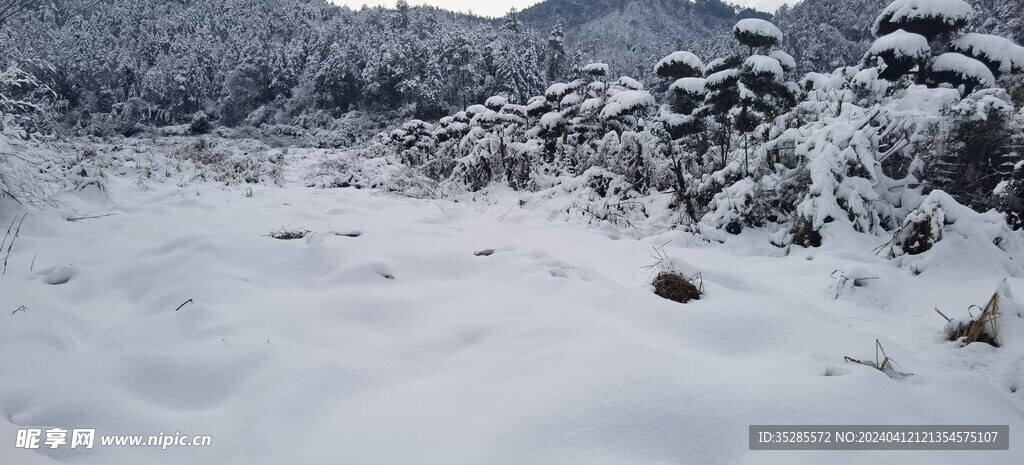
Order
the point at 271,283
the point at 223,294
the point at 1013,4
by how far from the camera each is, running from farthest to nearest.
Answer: the point at 1013,4
the point at 271,283
the point at 223,294

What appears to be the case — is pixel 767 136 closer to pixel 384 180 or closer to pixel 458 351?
pixel 458 351

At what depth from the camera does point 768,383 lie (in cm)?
171

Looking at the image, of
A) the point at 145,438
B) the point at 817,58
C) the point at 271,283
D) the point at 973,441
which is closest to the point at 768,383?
the point at 973,441

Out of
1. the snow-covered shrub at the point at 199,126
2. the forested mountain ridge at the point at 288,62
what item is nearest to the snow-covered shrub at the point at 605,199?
the forested mountain ridge at the point at 288,62

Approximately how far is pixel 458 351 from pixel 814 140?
395 cm

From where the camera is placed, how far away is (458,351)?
2.08 metres

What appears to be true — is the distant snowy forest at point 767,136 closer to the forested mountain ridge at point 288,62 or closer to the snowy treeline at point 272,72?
the forested mountain ridge at point 288,62

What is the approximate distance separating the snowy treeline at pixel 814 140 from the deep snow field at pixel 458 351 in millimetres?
824

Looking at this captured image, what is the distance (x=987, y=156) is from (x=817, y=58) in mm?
55954

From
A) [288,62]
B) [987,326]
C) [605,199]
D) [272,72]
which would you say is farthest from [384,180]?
[272,72]

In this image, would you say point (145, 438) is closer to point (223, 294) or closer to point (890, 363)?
point (223, 294)

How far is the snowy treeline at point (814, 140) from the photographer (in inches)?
156

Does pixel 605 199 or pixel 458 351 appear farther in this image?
pixel 605 199

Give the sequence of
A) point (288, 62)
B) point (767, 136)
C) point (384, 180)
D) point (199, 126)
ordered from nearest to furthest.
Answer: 1. point (767, 136)
2. point (384, 180)
3. point (199, 126)
4. point (288, 62)
